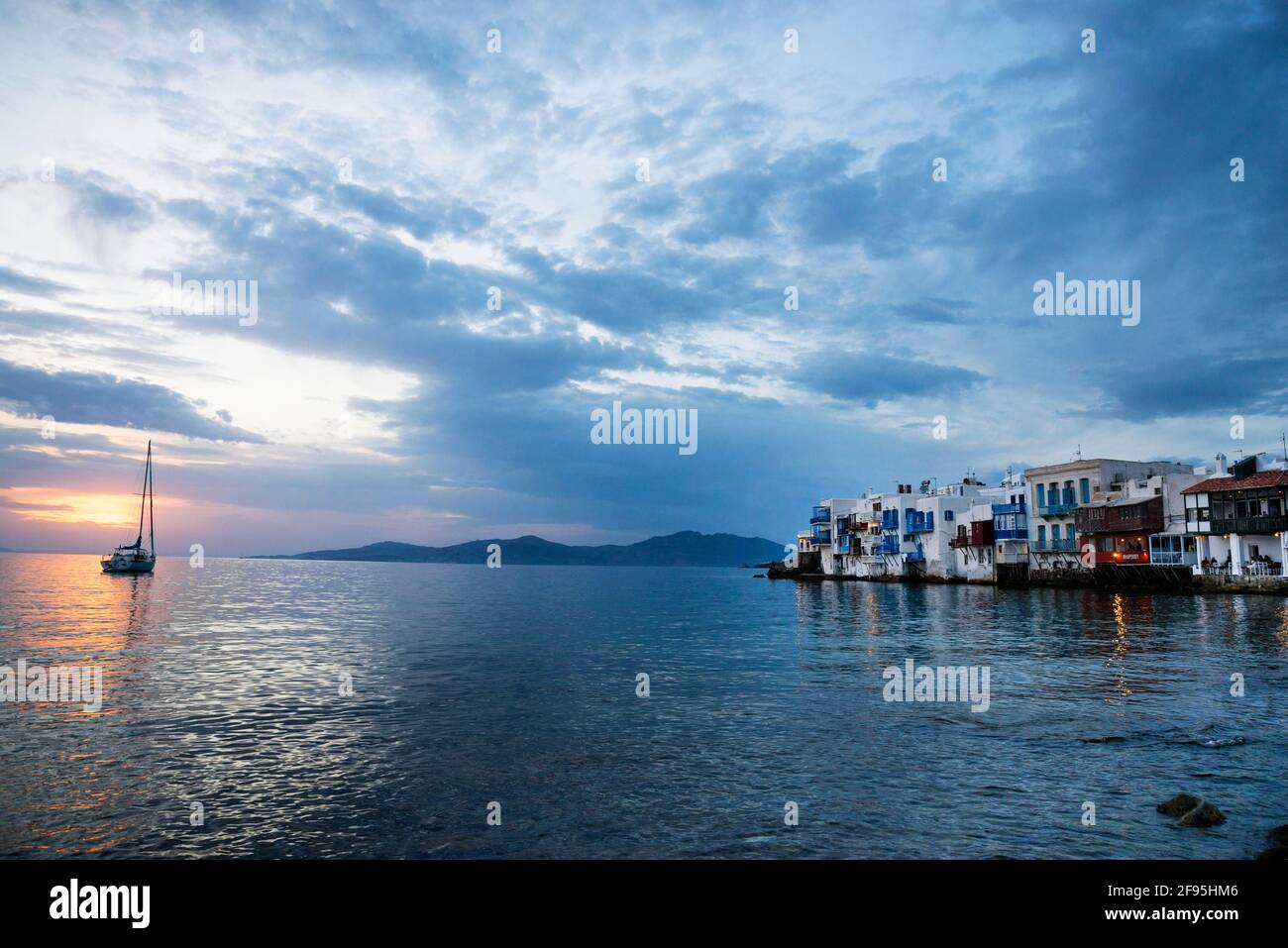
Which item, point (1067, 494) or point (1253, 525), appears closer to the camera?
point (1253, 525)

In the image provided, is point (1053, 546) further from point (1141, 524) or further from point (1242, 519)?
point (1242, 519)

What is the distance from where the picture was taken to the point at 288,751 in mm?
19094

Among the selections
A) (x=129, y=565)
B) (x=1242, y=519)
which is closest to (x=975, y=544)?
(x=1242, y=519)

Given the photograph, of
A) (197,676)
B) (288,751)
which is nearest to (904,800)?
(288,751)

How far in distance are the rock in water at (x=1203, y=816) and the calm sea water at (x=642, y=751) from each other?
9.2 inches

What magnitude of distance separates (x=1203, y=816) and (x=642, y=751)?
1161 cm

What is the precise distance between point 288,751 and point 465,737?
441cm

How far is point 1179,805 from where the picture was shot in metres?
14.2

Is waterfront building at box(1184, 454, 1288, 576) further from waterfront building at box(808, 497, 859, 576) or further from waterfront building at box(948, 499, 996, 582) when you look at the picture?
waterfront building at box(808, 497, 859, 576)

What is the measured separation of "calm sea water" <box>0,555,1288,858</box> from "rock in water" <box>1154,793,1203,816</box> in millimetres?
274

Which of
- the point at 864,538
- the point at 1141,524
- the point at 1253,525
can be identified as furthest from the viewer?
the point at 864,538

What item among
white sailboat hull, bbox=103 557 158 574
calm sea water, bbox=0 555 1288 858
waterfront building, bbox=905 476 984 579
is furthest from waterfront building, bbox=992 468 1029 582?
white sailboat hull, bbox=103 557 158 574

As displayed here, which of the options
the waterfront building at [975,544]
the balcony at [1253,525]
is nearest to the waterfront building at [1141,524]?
the balcony at [1253,525]
